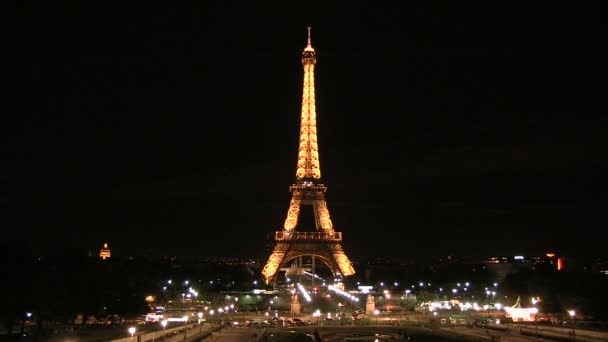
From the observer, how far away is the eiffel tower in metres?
83.4

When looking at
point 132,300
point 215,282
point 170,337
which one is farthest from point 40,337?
point 215,282

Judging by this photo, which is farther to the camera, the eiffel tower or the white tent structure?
the eiffel tower

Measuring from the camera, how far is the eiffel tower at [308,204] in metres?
83.4

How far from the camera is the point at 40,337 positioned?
37969mm

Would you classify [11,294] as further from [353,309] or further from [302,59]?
[302,59]

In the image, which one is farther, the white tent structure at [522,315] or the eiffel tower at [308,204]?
the eiffel tower at [308,204]

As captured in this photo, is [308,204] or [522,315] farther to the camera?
[308,204]

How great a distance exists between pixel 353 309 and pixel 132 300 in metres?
26.8

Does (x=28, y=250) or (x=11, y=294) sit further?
(x=28, y=250)

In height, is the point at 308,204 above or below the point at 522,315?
above

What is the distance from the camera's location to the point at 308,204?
85.8 meters

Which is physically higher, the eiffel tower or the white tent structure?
the eiffel tower

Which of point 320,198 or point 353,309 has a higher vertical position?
point 320,198

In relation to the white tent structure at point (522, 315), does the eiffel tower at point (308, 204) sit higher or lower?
higher
